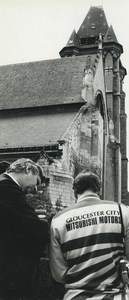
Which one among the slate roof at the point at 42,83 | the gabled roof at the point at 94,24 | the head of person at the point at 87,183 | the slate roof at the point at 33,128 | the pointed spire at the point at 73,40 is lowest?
→ the head of person at the point at 87,183

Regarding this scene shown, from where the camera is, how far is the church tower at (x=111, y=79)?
2610cm

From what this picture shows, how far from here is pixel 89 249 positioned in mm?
2738

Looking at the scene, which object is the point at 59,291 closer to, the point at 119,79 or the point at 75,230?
the point at 75,230

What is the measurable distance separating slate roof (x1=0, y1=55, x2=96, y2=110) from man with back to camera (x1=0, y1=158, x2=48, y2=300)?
17514mm

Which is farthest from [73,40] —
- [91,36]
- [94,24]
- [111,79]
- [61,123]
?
[61,123]

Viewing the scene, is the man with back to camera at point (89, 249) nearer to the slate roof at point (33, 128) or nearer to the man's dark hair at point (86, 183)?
the man's dark hair at point (86, 183)

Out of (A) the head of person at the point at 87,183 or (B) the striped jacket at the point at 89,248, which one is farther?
(A) the head of person at the point at 87,183

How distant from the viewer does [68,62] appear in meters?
23.9

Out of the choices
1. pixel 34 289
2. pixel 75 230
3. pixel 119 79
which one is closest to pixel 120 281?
pixel 75 230

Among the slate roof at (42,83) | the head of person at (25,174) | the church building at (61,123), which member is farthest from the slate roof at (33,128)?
the head of person at (25,174)

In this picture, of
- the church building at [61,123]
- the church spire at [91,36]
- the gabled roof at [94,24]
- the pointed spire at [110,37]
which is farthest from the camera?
the gabled roof at [94,24]

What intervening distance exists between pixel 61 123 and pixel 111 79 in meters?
11.4

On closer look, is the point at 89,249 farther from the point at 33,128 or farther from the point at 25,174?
the point at 33,128

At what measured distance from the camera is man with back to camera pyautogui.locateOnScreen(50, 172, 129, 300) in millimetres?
2715
